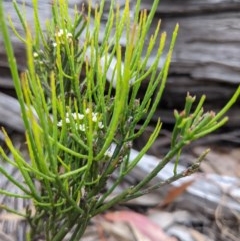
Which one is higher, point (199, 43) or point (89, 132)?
point (89, 132)

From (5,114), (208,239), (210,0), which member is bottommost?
(208,239)

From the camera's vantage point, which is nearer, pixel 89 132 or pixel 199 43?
pixel 89 132

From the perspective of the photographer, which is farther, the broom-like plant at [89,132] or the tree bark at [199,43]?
the tree bark at [199,43]

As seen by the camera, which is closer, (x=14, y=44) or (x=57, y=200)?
(x=57, y=200)

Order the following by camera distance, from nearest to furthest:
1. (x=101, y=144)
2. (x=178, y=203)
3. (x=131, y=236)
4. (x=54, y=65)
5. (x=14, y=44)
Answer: (x=101, y=144) < (x=54, y=65) < (x=131, y=236) < (x=178, y=203) < (x=14, y=44)

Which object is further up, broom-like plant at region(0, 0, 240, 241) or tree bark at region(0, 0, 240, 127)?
broom-like plant at region(0, 0, 240, 241)

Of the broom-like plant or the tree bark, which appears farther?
the tree bark

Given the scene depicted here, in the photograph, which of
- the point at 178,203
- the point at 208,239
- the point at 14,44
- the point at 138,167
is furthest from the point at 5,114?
the point at 208,239

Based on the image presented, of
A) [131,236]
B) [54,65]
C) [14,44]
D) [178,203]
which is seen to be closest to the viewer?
[54,65]

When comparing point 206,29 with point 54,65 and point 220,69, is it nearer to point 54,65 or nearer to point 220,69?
point 220,69

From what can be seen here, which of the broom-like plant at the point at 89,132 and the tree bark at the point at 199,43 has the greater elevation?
the broom-like plant at the point at 89,132

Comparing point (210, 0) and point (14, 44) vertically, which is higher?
point (210, 0)
